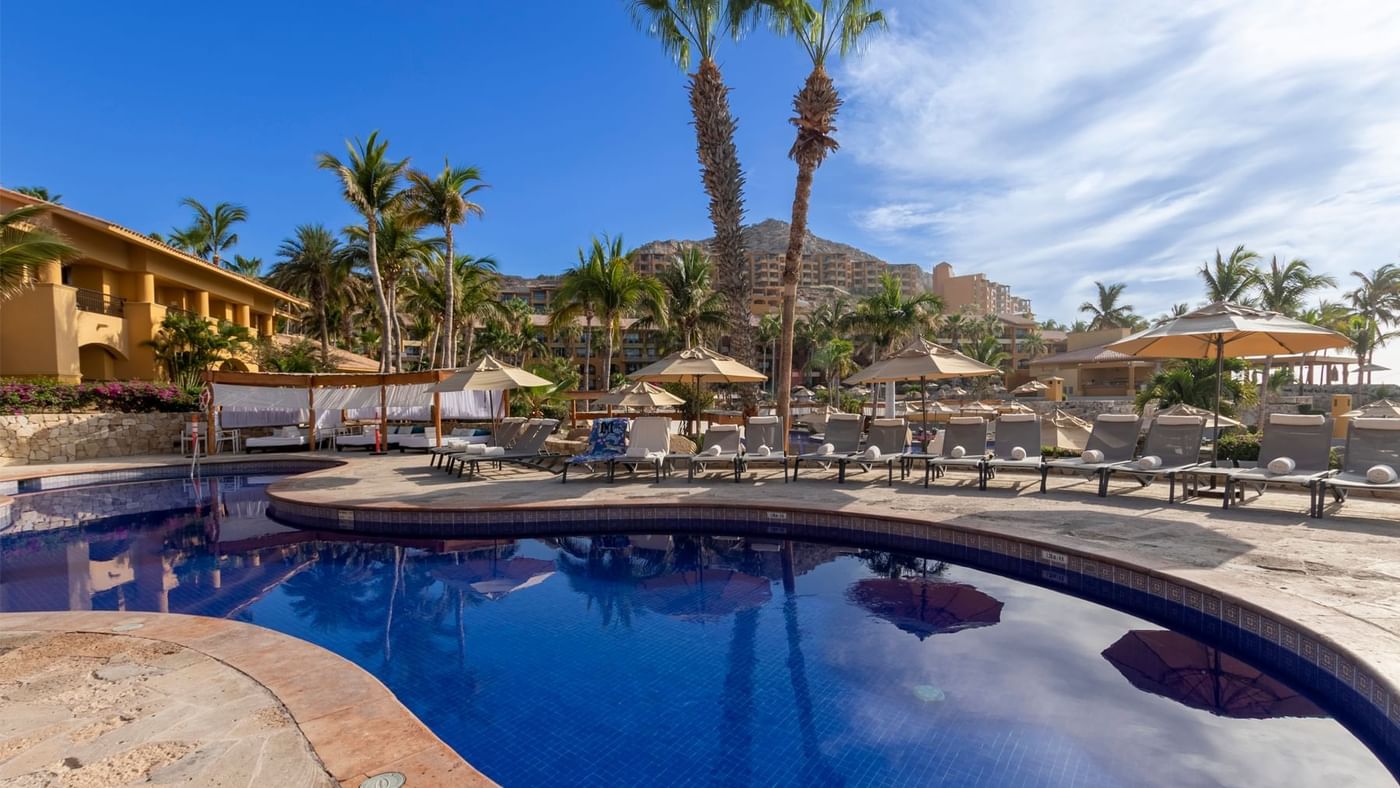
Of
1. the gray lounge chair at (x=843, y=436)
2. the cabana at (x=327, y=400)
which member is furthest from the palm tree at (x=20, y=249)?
the gray lounge chair at (x=843, y=436)

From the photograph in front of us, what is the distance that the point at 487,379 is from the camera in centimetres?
1073

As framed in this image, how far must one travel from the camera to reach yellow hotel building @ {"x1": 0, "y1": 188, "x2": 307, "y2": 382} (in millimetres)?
16906

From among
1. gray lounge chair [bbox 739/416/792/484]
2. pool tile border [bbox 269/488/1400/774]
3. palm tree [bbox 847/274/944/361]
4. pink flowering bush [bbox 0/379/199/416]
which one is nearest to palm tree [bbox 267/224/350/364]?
pink flowering bush [bbox 0/379/199/416]

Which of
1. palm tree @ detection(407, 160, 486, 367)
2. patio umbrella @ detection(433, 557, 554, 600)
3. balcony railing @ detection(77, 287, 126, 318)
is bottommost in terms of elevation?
patio umbrella @ detection(433, 557, 554, 600)

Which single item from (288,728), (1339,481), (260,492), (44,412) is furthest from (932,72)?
(44,412)

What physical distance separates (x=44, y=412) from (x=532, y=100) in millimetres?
14642

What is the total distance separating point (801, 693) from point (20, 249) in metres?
17.7

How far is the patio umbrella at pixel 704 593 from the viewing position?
5199mm

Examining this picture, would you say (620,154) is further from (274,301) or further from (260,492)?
(274,301)

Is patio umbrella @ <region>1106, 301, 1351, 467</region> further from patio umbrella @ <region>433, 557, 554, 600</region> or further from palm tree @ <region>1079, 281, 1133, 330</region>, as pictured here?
palm tree @ <region>1079, 281, 1133, 330</region>

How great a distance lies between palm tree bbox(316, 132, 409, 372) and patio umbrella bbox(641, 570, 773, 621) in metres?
19.4

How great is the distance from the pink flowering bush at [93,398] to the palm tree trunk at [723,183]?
15.7m

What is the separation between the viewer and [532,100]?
18.2 metres

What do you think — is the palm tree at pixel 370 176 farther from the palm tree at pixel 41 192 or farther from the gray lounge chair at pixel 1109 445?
the gray lounge chair at pixel 1109 445
